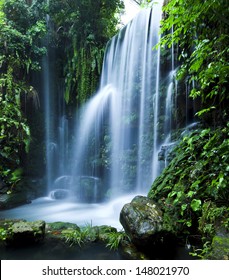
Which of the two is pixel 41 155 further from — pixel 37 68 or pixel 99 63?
pixel 99 63

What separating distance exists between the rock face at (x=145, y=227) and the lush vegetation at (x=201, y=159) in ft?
0.65

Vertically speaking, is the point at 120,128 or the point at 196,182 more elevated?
the point at 120,128

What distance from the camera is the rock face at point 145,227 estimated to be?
377 cm

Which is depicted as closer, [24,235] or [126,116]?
[24,235]

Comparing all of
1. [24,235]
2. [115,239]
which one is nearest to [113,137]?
[115,239]

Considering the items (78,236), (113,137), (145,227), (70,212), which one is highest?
(113,137)

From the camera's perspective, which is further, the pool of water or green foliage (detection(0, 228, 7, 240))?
the pool of water

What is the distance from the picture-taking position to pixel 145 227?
381cm

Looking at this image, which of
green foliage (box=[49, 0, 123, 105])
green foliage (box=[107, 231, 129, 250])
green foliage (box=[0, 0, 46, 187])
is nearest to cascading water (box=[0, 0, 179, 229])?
green foliage (box=[49, 0, 123, 105])

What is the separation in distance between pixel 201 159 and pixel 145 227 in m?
1.76

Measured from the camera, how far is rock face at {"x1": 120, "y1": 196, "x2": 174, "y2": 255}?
3.77 m

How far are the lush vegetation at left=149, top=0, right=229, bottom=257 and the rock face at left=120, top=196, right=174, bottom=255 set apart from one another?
20 cm

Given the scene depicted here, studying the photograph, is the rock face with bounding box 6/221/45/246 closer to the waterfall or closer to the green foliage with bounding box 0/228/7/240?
the green foliage with bounding box 0/228/7/240

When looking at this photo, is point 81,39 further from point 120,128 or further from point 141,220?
point 141,220
